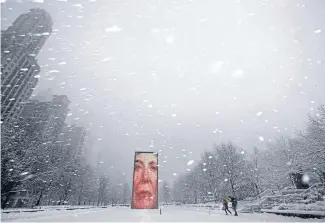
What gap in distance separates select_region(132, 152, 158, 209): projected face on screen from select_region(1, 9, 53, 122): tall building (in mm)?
80164

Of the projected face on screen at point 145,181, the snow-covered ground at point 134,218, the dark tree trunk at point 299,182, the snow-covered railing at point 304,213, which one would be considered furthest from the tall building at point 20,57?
the snow-covered railing at point 304,213

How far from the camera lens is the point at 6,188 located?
71.1 ft

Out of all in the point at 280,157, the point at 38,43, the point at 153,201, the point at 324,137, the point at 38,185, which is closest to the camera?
the point at 324,137

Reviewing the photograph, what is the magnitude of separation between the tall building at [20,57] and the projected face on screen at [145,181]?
8016 cm

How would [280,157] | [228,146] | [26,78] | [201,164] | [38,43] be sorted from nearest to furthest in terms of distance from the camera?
[280,157] < [228,146] < [201,164] < [26,78] < [38,43]

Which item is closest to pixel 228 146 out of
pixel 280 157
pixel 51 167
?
pixel 280 157

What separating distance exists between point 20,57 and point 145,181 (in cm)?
11290

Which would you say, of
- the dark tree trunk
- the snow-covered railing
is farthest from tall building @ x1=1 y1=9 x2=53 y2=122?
the snow-covered railing

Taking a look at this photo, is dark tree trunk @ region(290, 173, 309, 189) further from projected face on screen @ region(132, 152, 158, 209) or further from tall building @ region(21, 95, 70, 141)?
tall building @ region(21, 95, 70, 141)

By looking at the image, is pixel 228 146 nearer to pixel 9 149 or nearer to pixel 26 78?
pixel 9 149

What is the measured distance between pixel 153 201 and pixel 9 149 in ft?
60.6

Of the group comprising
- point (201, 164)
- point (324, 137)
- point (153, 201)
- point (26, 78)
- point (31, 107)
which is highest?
point (26, 78)

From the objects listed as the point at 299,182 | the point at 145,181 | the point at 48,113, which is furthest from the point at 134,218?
the point at 48,113

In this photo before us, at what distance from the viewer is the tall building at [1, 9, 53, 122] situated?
94.2 metres
